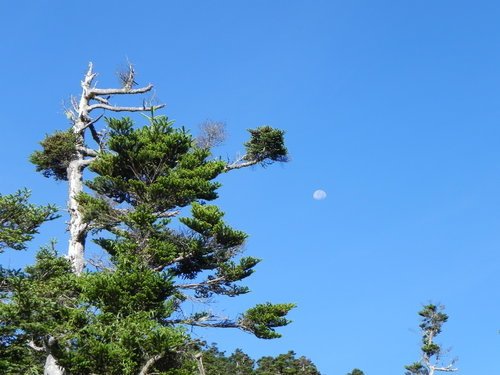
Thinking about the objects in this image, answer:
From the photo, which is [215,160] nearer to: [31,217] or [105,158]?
[105,158]

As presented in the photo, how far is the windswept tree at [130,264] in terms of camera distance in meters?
16.3

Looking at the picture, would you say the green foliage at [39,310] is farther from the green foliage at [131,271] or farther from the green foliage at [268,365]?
the green foliage at [268,365]

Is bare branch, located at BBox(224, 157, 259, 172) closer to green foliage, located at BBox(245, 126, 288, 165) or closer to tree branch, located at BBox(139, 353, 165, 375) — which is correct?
green foliage, located at BBox(245, 126, 288, 165)

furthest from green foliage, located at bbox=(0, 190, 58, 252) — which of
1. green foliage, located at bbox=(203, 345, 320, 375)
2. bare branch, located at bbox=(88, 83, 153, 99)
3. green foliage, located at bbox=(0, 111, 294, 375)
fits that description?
green foliage, located at bbox=(203, 345, 320, 375)

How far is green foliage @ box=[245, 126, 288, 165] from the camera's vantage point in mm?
24125

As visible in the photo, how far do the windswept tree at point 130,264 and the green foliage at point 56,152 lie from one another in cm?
4

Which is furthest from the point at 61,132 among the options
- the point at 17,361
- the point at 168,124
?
the point at 17,361

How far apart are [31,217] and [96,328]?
4.75 m

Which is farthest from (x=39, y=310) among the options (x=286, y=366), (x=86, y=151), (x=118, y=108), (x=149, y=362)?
(x=286, y=366)

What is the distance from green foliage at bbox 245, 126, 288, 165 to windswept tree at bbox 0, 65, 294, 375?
140 mm

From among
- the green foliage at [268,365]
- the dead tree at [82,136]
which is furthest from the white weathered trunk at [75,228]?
the green foliage at [268,365]

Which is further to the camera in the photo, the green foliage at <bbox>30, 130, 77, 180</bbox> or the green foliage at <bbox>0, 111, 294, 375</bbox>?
the green foliage at <bbox>30, 130, 77, 180</bbox>

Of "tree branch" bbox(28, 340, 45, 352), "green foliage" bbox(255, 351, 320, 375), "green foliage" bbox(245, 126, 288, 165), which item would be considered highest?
"green foliage" bbox(255, 351, 320, 375)

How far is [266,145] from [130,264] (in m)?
8.12
